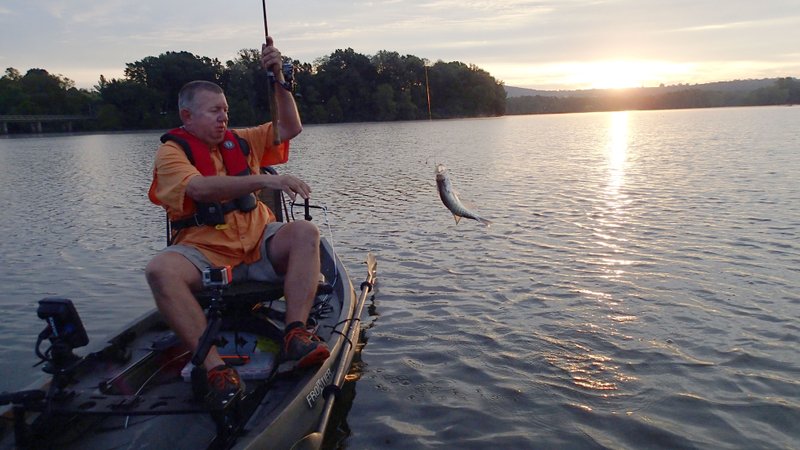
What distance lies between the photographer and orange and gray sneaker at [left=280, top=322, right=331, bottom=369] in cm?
460

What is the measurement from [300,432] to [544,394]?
2476 mm

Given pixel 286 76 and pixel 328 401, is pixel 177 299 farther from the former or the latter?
pixel 286 76

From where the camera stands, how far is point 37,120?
296 ft

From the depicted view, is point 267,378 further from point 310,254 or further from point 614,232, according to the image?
point 614,232

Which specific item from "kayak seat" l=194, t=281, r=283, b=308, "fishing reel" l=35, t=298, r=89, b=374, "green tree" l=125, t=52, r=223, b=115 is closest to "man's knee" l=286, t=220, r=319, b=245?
"kayak seat" l=194, t=281, r=283, b=308

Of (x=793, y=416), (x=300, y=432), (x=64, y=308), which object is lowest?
(x=793, y=416)

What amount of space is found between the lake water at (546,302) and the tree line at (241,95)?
51.9m

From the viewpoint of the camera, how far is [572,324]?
727cm

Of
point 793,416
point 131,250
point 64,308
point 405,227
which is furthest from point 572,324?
point 131,250

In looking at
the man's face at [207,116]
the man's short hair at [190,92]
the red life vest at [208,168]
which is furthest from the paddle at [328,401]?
the man's short hair at [190,92]

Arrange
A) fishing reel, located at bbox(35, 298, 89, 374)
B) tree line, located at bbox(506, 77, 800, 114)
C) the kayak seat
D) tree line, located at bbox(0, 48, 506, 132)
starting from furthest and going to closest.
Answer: tree line, located at bbox(506, 77, 800, 114)
tree line, located at bbox(0, 48, 506, 132)
the kayak seat
fishing reel, located at bbox(35, 298, 89, 374)

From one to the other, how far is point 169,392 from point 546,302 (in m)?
4.93

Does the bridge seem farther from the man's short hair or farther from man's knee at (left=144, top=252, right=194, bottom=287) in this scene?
man's knee at (left=144, top=252, right=194, bottom=287)

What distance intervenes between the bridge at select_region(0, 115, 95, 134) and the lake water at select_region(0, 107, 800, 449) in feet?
265
